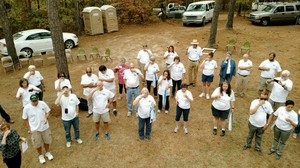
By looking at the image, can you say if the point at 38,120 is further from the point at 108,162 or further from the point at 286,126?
the point at 286,126

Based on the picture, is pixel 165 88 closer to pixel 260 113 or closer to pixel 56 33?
pixel 260 113

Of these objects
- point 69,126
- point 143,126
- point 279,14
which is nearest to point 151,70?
point 143,126

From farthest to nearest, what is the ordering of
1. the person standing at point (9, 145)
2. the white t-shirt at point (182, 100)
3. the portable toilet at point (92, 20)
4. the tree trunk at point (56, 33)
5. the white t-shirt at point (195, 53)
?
the portable toilet at point (92, 20) < the white t-shirt at point (195, 53) < the tree trunk at point (56, 33) < the white t-shirt at point (182, 100) < the person standing at point (9, 145)

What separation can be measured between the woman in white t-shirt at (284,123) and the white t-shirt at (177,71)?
333 centimetres

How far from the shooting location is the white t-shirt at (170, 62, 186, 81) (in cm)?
813

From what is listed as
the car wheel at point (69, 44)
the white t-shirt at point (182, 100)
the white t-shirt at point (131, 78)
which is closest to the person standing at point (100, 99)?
the white t-shirt at point (131, 78)

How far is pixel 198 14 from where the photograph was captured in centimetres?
1975

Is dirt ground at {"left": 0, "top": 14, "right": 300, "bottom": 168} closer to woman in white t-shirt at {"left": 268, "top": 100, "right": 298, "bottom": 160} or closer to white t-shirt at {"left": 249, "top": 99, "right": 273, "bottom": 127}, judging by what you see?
woman in white t-shirt at {"left": 268, "top": 100, "right": 298, "bottom": 160}

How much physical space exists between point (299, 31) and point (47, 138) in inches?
745

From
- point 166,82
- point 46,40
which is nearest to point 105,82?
point 166,82

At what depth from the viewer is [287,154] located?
6.14 meters

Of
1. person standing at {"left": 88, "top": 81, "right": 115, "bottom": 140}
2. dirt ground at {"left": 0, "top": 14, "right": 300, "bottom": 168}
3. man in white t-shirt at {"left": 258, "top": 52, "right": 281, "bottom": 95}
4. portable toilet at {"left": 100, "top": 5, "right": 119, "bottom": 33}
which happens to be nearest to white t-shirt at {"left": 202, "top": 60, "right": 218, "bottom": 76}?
dirt ground at {"left": 0, "top": 14, "right": 300, "bottom": 168}

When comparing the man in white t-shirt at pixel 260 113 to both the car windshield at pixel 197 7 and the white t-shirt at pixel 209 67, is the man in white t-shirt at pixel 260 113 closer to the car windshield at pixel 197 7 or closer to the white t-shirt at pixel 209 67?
the white t-shirt at pixel 209 67

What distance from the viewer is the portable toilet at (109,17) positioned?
61.8ft
